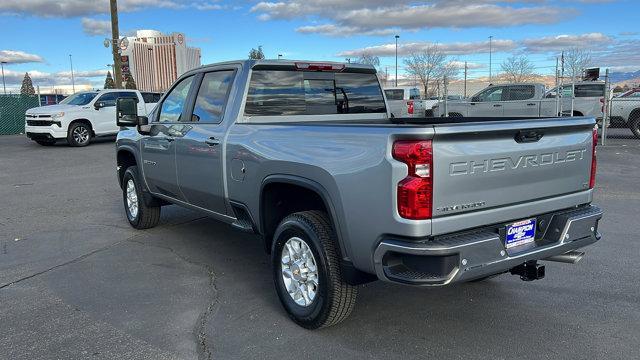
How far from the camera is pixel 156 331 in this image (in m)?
3.82

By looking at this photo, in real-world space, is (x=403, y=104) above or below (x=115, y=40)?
below

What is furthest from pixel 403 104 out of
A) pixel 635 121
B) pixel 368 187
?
pixel 368 187

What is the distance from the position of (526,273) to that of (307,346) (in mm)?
1571

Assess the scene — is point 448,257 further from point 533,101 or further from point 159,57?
point 159,57

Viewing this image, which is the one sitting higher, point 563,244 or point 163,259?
point 563,244

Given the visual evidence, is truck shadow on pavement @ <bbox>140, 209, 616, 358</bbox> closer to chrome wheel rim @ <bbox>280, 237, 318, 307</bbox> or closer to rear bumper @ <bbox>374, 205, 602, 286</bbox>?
chrome wheel rim @ <bbox>280, 237, 318, 307</bbox>

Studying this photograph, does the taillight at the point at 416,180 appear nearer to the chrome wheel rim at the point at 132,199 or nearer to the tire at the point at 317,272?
the tire at the point at 317,272

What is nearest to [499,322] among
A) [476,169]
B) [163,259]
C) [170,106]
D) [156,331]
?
[476,169]

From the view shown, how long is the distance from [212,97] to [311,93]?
3.08 feet

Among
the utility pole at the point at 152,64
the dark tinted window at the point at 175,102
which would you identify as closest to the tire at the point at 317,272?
the dark tinted window at the point at 175,102

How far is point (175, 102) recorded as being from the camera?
19.0ft

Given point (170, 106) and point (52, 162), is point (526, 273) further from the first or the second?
point (52, 162)

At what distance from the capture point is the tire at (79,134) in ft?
57.3

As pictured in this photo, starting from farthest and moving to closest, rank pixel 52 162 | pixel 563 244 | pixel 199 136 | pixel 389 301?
pixel 52 162, pixel 199 136, pixel 389 301, pixel 563 244
